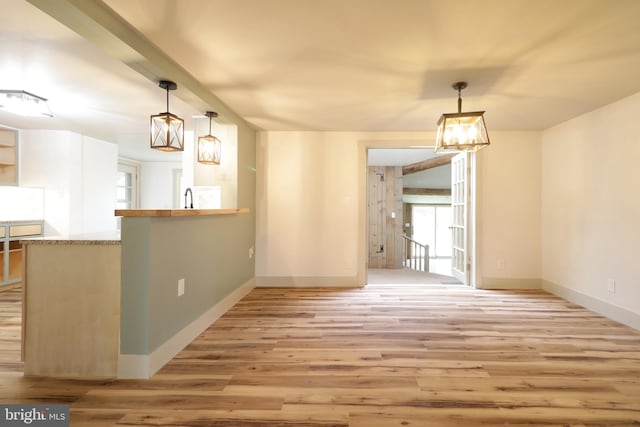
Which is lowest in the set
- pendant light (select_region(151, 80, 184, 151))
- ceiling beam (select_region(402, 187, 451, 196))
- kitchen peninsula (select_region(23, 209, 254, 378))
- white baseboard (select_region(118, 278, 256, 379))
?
white baseboard (select_region(118, 278, 256, 379))

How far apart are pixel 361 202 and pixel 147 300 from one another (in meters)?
3.02

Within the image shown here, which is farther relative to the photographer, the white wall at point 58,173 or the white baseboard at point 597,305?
the white wall at point 58,173

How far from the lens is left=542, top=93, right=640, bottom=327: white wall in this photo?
2.95 m

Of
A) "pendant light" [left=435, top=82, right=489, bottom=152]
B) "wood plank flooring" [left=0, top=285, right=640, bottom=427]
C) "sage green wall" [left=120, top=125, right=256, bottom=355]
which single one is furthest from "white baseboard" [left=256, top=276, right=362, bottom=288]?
"pendant light" [left=435, top=82, right=489, bottom=152]

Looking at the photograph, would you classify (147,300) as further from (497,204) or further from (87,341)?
(497,204)

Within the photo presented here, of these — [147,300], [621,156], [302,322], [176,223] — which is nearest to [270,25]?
[176,223]

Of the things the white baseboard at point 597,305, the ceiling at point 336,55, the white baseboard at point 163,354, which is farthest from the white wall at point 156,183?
the white baseboard at point 597,305

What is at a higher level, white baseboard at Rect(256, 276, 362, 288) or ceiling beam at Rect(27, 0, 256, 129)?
ceiling beam at Rect(27, 0, 256, 129)

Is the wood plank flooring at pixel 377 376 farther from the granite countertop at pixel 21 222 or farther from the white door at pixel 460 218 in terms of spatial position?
the granite countertop at pixel 21 222

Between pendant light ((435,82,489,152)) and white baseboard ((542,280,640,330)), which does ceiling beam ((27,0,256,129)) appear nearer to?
pendant light ((435,82,489,152))

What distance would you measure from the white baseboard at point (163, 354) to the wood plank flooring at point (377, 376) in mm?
58

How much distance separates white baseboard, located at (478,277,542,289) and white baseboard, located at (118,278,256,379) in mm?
3565

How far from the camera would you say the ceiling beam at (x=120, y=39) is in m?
1.60

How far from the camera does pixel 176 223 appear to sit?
90.2 inches
